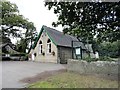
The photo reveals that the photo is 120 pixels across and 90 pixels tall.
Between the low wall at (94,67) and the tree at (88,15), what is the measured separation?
2.08m

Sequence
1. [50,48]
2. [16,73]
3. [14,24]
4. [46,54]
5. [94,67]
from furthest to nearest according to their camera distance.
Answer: [14,24] → [46,54] → [50,48] → [16,73] → [94,67]

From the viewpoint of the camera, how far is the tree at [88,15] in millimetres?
8664

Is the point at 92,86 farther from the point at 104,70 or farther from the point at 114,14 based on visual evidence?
the point at 114,14

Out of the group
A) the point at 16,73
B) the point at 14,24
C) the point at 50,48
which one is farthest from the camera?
the point at 14,24

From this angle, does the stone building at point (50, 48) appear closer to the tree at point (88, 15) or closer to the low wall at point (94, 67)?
the low wall at point (94, 67)

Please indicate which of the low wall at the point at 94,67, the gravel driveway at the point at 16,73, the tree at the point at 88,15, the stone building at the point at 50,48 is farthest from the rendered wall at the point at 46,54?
the tree at the point at 88,15

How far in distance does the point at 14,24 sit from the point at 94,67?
37.1 metres

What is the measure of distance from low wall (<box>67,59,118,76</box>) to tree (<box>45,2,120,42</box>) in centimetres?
208

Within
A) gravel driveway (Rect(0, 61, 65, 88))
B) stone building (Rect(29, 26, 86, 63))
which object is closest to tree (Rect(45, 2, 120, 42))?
gravel driveway (Rect(0, 61, 65, 88))

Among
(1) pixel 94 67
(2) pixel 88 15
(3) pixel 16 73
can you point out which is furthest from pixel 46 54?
(2) pixel 88 15

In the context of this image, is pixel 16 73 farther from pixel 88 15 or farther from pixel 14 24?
pixel 14 24

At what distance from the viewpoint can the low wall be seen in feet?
36.9

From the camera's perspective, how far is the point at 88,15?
9.23 metres

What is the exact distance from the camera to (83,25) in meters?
10.0
